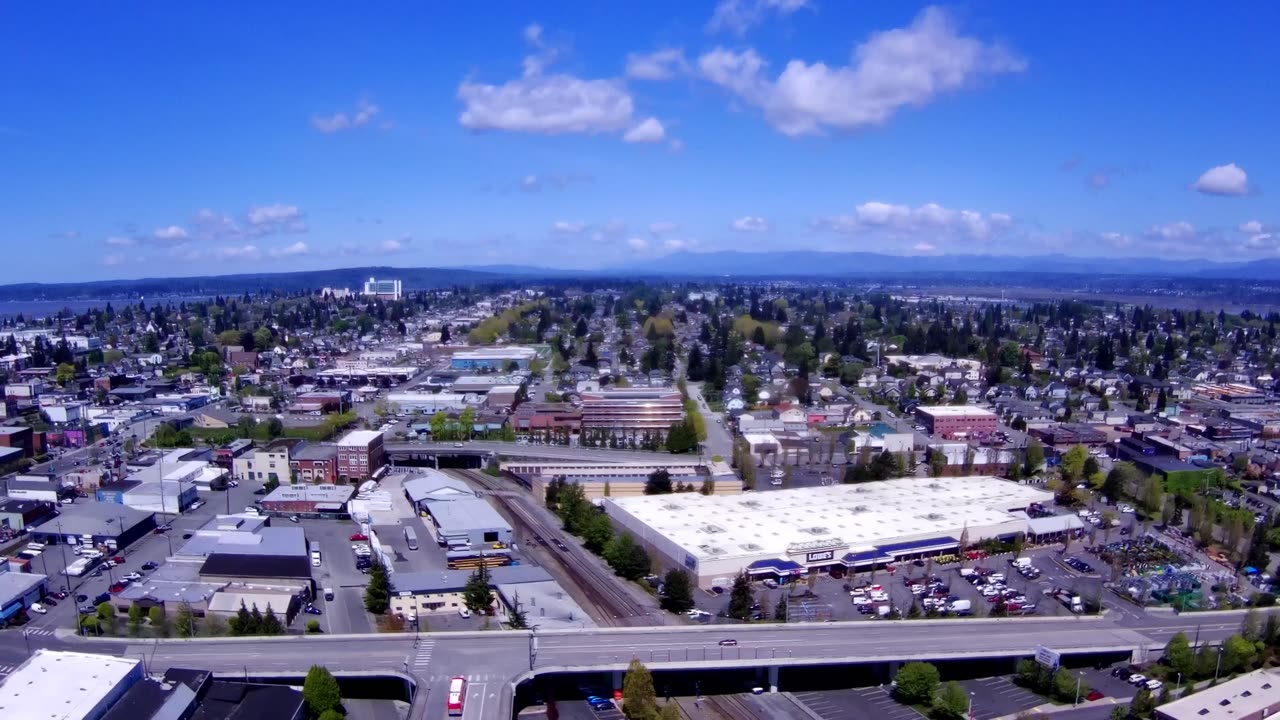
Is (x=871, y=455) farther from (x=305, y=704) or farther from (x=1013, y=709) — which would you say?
(x=305, y=704)

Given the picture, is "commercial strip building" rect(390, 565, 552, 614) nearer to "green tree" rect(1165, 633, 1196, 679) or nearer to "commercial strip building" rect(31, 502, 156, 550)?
"commercial strip building" rect(31, 502, 156, 550)

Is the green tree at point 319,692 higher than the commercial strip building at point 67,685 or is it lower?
lower

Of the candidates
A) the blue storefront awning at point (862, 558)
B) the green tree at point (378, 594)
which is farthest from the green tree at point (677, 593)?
the green tree at point (378, 594)

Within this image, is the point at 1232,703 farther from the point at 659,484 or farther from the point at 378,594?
the point at 659,484

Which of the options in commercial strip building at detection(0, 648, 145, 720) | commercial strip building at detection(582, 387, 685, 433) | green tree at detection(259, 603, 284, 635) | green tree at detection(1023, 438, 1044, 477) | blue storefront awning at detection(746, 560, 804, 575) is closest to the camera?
commercial strip building at detection(0, 648, 145, 720)

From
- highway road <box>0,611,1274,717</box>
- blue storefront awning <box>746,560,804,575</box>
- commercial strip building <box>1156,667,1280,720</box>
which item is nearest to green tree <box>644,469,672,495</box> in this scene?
blue storefront awning <box>746,560,804,575</box>

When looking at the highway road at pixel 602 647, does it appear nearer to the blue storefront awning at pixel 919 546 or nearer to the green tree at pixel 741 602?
the green tree at pixel 741 602
